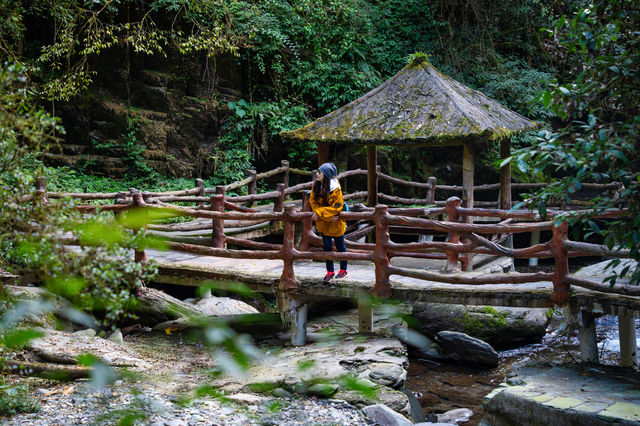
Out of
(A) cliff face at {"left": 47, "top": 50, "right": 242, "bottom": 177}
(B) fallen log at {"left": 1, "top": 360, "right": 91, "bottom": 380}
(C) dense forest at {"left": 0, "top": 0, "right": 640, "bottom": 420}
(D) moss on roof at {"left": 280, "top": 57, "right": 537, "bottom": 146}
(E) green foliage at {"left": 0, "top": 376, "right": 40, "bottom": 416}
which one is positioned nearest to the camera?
(E) green foliage at {"left": 0, "top": 376, "right": 40, "bottom": 416}

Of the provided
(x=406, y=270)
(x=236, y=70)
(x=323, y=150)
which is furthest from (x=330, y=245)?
(x=236, y=70)

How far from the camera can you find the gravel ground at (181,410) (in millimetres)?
4633

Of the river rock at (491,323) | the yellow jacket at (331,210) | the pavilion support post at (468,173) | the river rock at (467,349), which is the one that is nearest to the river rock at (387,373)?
the yellow jacket at (331,210)

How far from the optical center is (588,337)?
21.3 ft

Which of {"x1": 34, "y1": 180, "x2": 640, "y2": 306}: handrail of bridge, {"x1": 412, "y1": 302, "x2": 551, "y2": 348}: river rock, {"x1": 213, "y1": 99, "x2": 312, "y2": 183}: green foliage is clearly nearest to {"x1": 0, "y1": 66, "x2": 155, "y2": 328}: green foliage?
{"x1": 34, "y1": 180, "x2": 640, "y2": 306}: handrail of bridge

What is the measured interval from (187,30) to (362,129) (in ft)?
27.9

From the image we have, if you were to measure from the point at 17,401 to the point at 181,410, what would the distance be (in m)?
1.29

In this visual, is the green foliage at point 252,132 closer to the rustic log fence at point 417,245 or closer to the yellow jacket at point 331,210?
the rustic log fence at point 417,245

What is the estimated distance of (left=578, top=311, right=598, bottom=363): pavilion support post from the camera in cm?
634

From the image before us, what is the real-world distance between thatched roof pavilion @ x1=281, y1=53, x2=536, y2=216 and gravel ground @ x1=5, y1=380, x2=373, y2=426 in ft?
16.7

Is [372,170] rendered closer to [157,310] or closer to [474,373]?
[474,373]

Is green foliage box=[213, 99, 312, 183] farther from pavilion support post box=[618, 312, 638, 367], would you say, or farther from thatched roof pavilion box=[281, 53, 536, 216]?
pavilion support post box=[618, 312, 638, 367]

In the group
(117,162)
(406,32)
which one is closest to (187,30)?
(117,162)

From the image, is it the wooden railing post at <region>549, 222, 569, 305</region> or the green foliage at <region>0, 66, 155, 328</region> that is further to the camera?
the wooden railing post at <region>549, 222, 569, 305</region>
